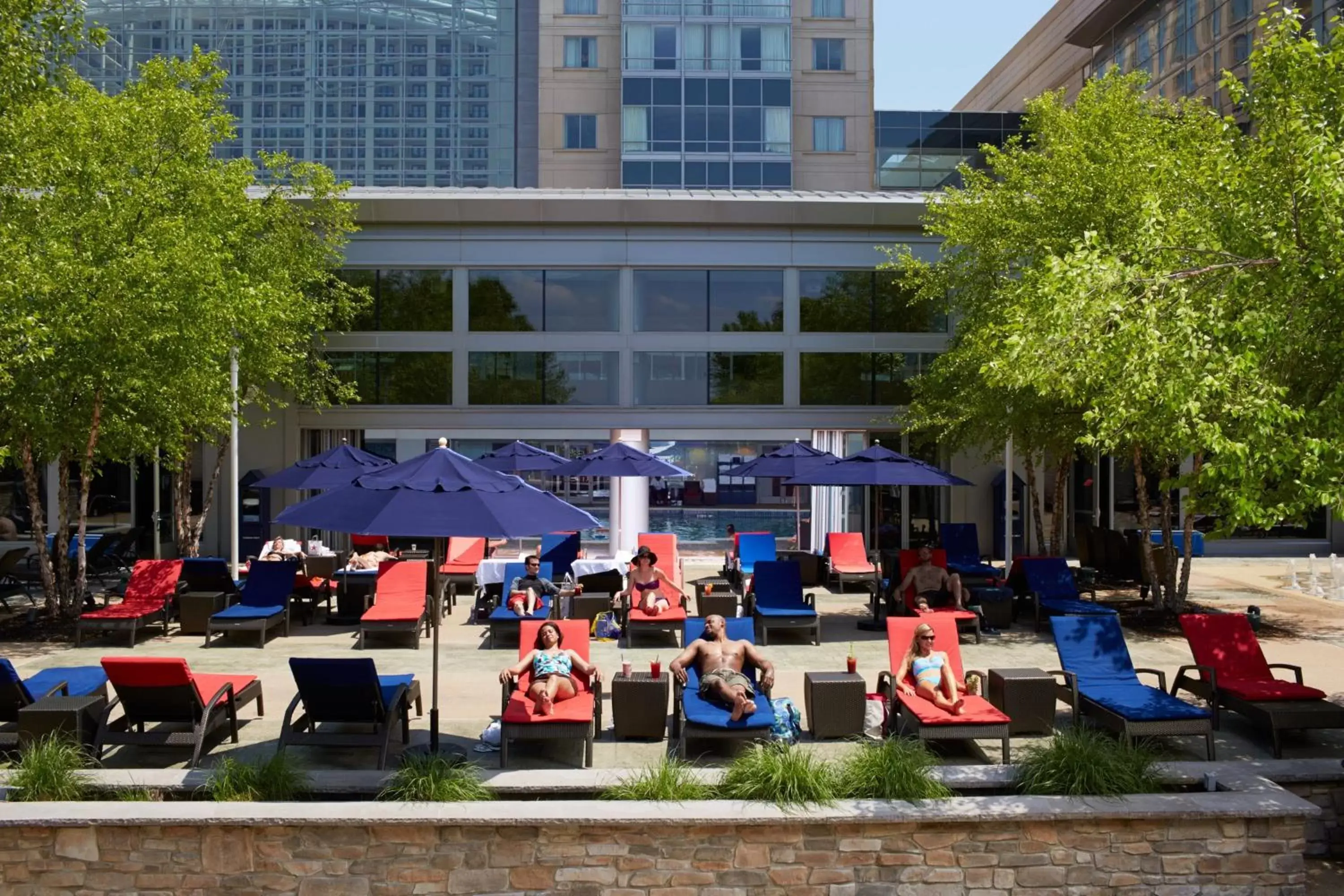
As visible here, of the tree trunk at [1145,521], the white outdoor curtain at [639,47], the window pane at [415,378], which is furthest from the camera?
the white outdoor curtain at [639,47]

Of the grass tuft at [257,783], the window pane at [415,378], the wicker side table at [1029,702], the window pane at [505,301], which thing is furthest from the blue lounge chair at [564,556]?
the grass tuft at [257,783]

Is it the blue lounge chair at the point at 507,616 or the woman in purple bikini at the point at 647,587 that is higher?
the woman in purple bikini at the point at 647,587

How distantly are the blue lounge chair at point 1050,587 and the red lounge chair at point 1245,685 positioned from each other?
14.3 feet

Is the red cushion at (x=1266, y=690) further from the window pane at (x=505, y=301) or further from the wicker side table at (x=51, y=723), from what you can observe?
the window pane at (x=505, y=301)

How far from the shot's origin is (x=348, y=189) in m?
24.3

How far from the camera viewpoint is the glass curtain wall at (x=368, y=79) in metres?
71.7

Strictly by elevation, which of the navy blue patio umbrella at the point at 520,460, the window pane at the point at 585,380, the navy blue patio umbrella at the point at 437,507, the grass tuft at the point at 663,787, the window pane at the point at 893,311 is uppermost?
the window pane at the point at 893,311

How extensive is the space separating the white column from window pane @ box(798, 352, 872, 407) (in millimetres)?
3993

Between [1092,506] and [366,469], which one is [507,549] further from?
[1092,506]

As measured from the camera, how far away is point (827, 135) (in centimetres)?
5059

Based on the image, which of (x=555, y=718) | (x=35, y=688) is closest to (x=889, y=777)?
(x=555, y=718)

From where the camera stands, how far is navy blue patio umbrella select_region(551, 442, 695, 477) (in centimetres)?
1931

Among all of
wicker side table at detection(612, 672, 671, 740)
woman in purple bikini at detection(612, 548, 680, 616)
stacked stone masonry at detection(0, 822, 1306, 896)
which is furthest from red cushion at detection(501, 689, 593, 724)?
woman in purple bikini at detection(612, 548, 680, 616)

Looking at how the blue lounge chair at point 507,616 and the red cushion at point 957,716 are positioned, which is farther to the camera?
the blue lounge chair at point 507,616
